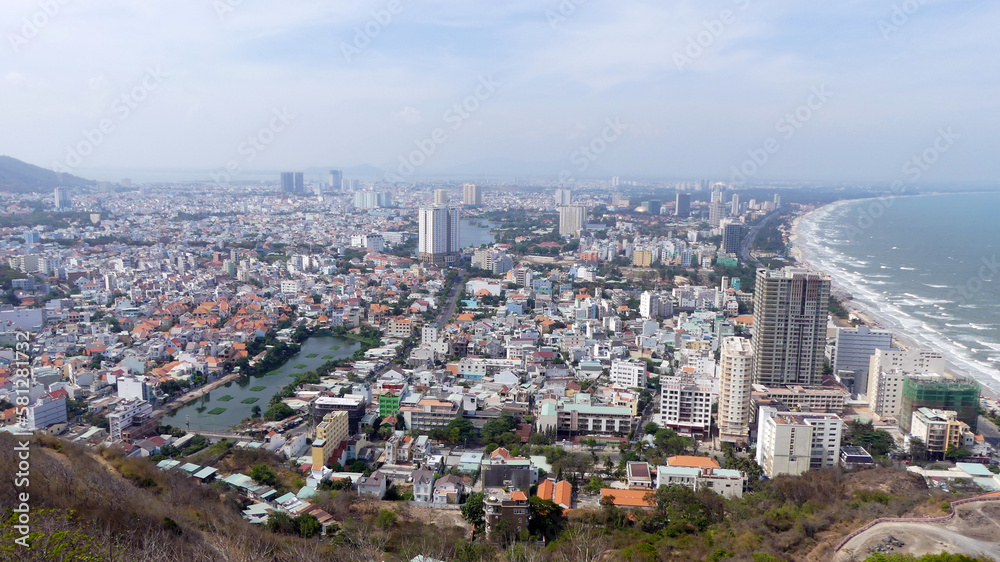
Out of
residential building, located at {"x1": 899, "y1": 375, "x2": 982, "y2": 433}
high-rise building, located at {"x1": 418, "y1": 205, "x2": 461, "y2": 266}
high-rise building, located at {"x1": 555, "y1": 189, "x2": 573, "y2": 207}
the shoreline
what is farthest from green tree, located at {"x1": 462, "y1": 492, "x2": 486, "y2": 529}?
high-rise building, located at {"x1": 555, "y1": 189, "x2": 573, "y2": 207}

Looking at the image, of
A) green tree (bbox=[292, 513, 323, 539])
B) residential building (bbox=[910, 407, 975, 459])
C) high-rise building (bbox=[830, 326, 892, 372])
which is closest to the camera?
green tree (bbox=[292, 513, 323, 539])

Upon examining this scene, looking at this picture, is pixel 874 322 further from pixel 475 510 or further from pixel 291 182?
pixel 291 182

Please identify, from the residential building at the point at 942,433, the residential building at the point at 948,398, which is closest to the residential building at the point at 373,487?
the residential building at the point at 942,433

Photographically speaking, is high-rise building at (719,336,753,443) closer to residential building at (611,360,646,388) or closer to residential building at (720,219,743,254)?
residential building at (611,360,646,388)

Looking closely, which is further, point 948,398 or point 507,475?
point 948,398

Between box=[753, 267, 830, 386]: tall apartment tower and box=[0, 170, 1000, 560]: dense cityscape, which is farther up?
box=[753, 267, 830, 386]: tall apartment tower

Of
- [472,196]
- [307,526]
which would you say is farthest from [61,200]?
[307,526]
